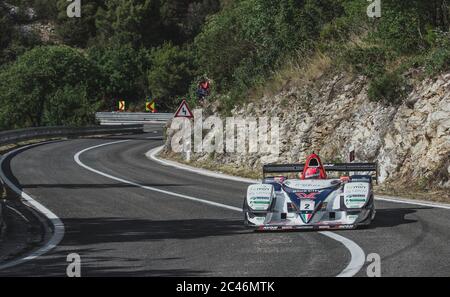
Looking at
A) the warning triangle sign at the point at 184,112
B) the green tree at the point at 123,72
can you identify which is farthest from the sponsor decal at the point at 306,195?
the green tree at the point at 123,72

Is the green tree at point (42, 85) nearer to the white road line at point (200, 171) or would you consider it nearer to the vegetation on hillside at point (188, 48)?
the vegetation on hillside at point (188, 48)

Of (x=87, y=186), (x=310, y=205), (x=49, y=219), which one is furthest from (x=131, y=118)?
(x=310, y=205)

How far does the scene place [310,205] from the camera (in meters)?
14.1

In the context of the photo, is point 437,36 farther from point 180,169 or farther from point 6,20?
point 6,20

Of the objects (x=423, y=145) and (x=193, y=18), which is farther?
(x=193, y=18)

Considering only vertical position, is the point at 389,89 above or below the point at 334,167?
above

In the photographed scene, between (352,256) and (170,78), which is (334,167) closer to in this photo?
(352,256)

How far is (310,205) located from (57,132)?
113ft

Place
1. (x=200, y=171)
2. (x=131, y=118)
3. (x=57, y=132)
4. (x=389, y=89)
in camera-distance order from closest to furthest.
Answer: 1. (x=389, y=89)
2. (x=200, y=171)
3. (x=57, y=132)
4. (x=131, y=118)

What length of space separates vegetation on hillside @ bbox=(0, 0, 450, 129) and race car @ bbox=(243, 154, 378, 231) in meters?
8.86

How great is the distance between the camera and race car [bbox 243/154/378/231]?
1395 cm

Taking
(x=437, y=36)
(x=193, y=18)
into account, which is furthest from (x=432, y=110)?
(x=193, y=18)

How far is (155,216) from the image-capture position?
1639 centimetres

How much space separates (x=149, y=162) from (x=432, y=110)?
13039 millimetres
